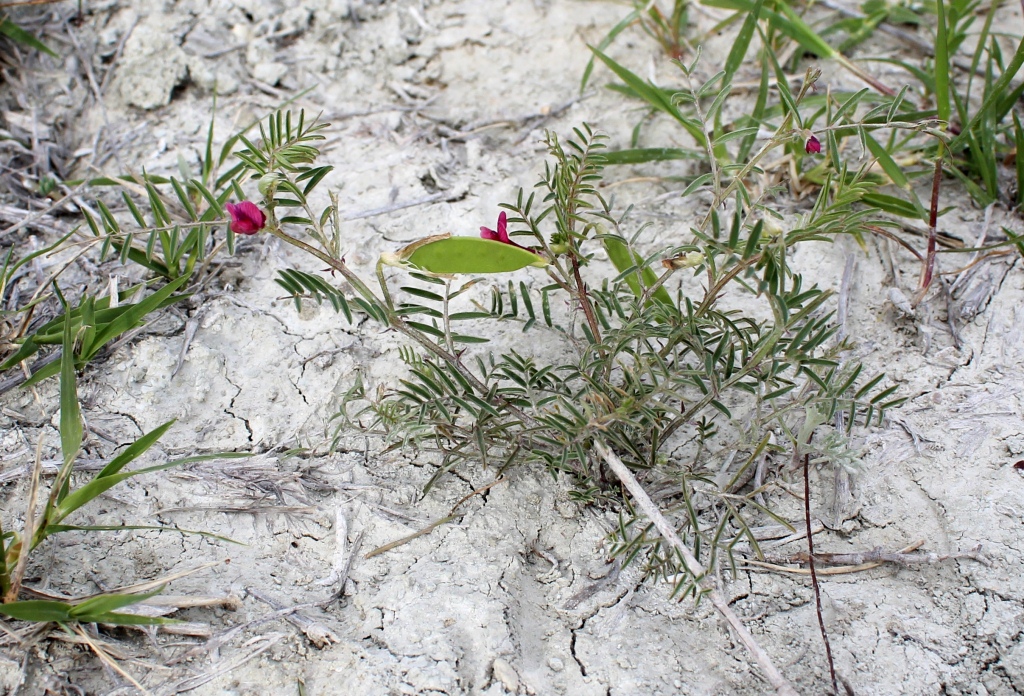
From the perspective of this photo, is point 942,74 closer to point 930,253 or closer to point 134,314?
point 930,253

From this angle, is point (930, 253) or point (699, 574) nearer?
point (699, 574)

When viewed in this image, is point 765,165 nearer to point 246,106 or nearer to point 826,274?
point 826,274

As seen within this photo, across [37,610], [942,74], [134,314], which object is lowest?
[37,610]

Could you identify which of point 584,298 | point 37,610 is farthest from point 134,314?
point 584,298

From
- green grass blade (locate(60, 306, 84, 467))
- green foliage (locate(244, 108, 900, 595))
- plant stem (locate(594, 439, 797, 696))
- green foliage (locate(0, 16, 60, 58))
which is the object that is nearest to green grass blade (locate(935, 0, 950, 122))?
green foliage (locate(244, 108, 900, 595))

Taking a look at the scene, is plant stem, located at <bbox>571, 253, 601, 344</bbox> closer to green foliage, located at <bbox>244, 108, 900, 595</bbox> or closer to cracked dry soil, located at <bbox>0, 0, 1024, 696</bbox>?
green foliage, located at <bbox>244, 108, 900, 595</bbox>

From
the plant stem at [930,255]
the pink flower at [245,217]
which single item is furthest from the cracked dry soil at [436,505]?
the pink flower at [245,217]
